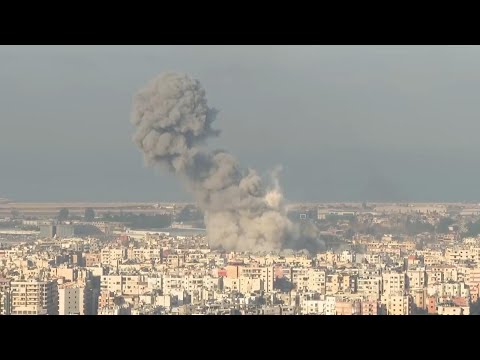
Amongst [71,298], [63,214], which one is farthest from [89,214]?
[71,298]

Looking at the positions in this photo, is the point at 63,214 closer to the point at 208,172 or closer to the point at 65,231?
the point at 65,231

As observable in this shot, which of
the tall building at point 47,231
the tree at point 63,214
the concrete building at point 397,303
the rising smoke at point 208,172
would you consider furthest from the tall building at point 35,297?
the tree at point 63,214

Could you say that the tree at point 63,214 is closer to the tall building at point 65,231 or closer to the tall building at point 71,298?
the tall building at point 65,231

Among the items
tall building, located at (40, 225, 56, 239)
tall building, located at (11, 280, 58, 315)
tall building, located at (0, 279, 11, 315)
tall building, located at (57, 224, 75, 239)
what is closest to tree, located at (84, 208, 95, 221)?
tall building, located at (57, 224, 75, 239)

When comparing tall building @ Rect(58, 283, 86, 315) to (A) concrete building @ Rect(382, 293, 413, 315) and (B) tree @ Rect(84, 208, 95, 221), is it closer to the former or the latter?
(A) concrete building @ Rect(382, 293, 413, 315)
